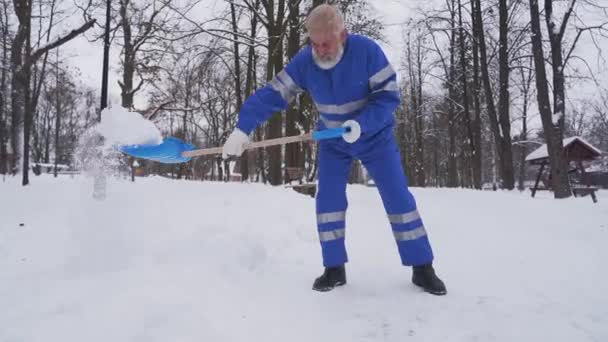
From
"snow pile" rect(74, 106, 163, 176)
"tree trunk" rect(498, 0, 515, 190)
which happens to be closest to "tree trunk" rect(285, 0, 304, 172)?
"snow pile" rect(74, 106, 163, 176)

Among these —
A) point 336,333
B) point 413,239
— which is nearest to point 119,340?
point 336,333

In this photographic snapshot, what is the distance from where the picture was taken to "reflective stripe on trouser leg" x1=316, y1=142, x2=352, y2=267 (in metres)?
2.42

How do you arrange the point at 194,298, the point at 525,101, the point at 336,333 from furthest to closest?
the point at 525,101 → the point at 194,298 → the point at 336,333

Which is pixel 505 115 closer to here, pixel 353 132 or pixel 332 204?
pixel 332 204

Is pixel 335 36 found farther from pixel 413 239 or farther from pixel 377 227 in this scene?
pixel 377 227

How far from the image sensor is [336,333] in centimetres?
172

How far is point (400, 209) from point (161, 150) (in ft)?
6.37

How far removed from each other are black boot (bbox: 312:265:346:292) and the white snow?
5.75ft

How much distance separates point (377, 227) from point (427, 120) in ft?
93.2

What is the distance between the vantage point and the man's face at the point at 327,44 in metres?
2.25

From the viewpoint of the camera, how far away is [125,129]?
3.29 m

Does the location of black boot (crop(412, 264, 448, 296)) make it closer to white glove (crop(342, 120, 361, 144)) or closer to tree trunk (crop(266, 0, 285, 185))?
white glove (crop(342, 120, 361, 144))

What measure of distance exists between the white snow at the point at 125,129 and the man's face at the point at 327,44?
5.24 ft

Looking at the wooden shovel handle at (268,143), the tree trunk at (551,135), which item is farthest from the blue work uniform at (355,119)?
the tree trunk at (551,135)
